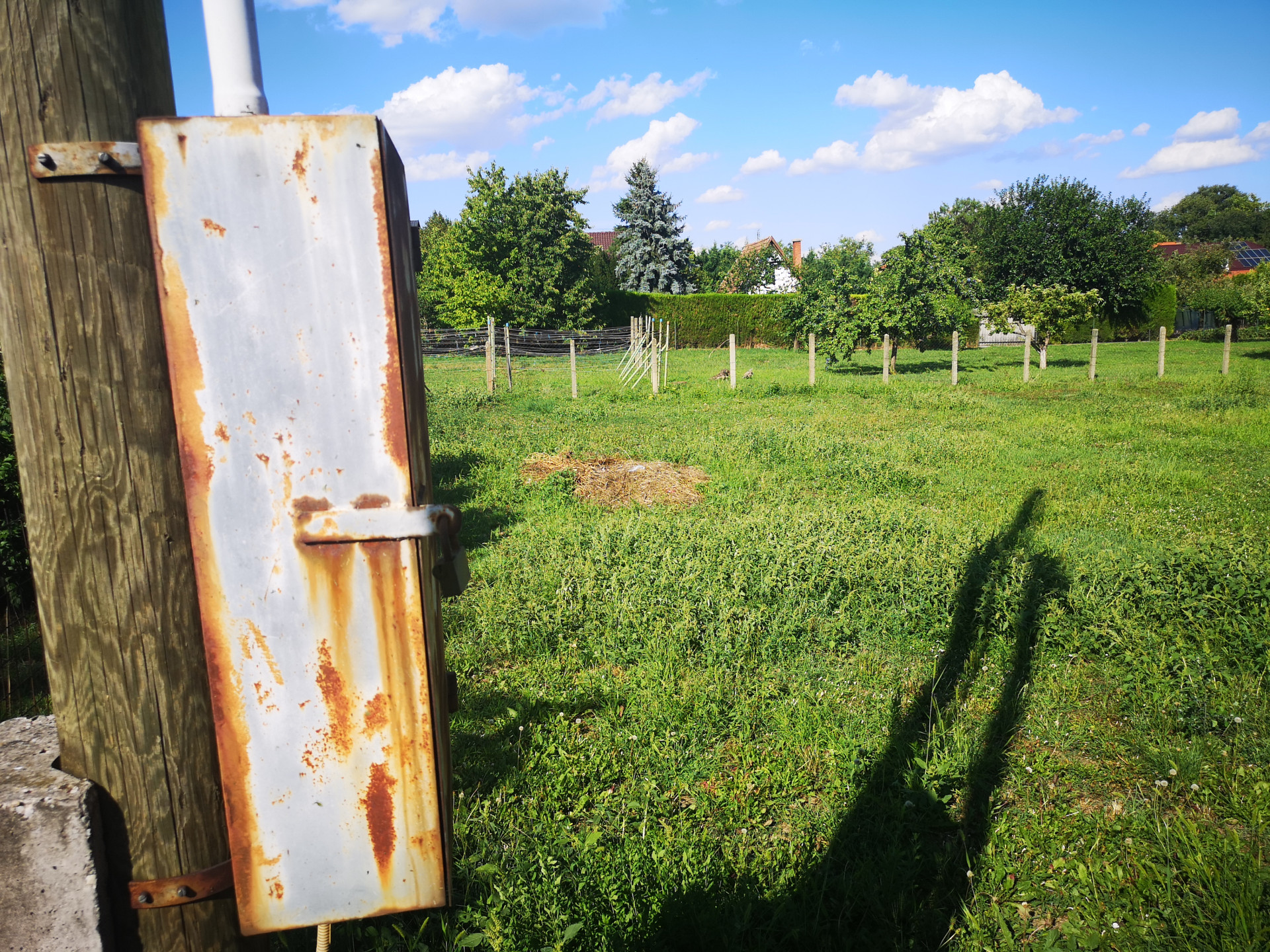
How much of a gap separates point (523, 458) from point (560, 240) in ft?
92.6

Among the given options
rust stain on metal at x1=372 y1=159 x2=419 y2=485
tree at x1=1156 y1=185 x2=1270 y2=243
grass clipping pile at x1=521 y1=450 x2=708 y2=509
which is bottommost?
grass clipping pile at x1=521 y1=450 x2=708 y2=509

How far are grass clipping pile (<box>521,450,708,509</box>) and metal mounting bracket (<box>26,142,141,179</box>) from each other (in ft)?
19.6

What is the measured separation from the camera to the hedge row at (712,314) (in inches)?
1464

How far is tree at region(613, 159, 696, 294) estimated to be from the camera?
158 ft

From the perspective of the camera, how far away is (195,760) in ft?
4.26

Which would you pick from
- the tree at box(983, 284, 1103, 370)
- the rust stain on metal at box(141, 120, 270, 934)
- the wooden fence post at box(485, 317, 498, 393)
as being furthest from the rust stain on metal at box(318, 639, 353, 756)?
the tree at box(983, 284, 1103, 370)

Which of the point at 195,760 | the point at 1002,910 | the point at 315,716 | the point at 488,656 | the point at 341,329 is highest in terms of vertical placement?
the point at 341,329

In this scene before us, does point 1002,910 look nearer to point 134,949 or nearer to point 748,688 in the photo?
point 748,688

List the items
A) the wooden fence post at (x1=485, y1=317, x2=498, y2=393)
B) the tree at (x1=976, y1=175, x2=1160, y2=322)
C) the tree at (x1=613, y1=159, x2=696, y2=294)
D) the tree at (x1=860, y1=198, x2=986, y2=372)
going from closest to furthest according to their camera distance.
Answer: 1. the wooden fence post at (x1=485, y1=317, x2=498, y2=393)
2. the tree at (x1=860, y1=198, x2=986, y2=372)
3. the tree at (x1=976, y1=175, x2=1160, y2=322)
4. the tree at (x1=613, y1=159, x2=696, y2=294)

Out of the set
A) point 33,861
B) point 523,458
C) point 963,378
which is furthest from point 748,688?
point 963,378

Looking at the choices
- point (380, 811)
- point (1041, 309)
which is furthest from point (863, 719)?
point (1041, 309)

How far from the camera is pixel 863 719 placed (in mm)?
3498

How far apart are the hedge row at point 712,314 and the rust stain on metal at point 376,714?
36709 mm

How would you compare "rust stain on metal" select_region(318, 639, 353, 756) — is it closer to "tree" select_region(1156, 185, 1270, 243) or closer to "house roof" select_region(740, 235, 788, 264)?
"house roof" select_region(740, 235, 788, 264)
